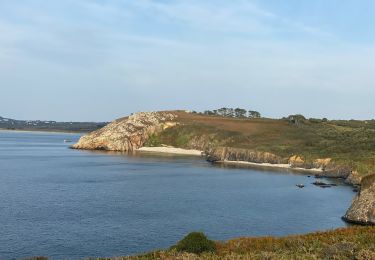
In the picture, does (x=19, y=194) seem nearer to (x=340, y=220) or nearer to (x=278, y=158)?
(x=340, y=220)

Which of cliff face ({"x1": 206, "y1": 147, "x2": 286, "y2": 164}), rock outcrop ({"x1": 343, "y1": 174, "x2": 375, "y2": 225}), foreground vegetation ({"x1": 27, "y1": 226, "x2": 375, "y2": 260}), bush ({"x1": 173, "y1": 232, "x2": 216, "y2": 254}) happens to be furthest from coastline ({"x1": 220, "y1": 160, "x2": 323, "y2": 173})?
bush ({"x1": 173, "y1": 232, "x2": 216, "y2": 254})

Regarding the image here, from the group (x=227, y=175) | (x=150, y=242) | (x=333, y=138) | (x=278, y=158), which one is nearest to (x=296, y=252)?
(x=150, y=242)

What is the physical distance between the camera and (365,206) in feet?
219

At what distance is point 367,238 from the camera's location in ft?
118

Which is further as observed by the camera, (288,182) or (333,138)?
(333,138)

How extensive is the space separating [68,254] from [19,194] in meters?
40.1

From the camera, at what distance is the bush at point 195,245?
3450cm

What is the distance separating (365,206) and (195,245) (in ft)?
132

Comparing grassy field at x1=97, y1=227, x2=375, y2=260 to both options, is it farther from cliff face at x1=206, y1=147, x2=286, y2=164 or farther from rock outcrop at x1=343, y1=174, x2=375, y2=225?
cliff face at x1=206, y1=147, x2=286, y2=164

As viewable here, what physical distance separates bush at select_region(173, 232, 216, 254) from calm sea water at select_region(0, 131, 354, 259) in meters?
15.4

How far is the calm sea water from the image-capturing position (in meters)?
53.6

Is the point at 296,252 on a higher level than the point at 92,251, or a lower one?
higher

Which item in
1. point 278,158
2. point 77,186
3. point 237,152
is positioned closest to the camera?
point 77,186

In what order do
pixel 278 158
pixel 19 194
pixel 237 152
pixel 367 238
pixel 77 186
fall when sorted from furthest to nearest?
pixel 237 152 → pixel 278 158 → pixel 77 186 → pixel 19 194 → pixel 367 238
